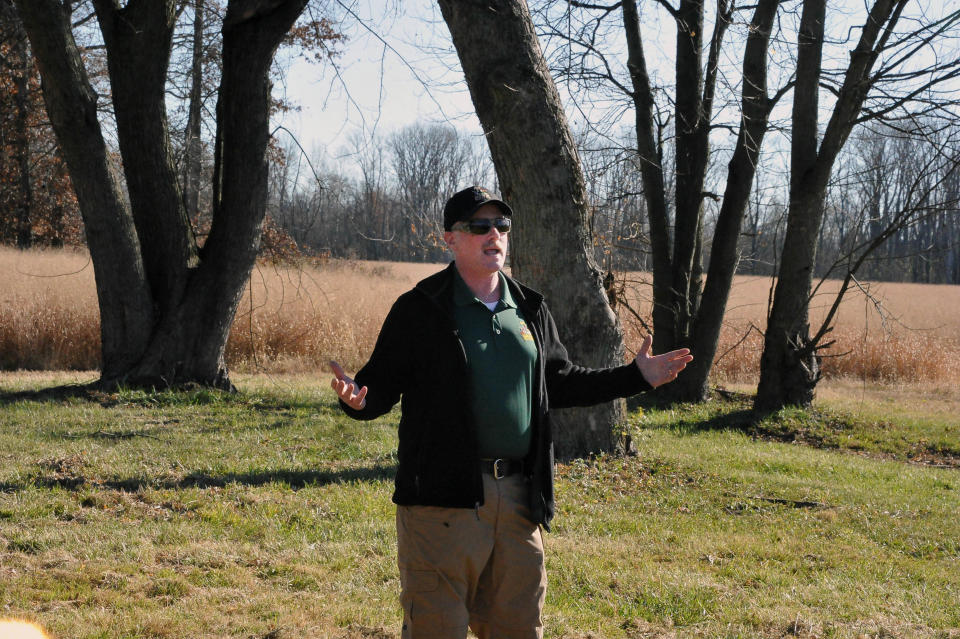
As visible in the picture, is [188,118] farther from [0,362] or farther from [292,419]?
[292,419]

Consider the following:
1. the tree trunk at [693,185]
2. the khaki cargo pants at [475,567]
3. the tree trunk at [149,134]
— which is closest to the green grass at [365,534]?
the khaki cargo pants at [475,567]

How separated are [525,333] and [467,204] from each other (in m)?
0.52

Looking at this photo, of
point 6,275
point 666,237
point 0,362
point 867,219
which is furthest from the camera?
point 6,275

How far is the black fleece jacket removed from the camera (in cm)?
292

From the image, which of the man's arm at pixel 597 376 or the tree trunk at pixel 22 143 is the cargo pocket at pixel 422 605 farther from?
the tree trunk at pixel 22 143

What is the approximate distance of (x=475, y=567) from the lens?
2.95 m

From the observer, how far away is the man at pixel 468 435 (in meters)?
2.92

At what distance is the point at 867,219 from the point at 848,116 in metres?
1.58

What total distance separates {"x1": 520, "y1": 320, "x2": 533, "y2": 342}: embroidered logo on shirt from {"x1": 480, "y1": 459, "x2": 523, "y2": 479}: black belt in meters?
0.44

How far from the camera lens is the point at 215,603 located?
4422 millimetres

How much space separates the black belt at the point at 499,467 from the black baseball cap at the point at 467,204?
34.3 inches

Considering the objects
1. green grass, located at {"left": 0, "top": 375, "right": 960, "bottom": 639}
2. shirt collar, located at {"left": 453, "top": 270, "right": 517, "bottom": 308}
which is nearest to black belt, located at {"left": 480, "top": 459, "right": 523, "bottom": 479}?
shirt collar, located at {"left": 453, "top": 270, "right": 517, "bottom": 308}

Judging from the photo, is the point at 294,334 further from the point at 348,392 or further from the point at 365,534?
the point at 348,392

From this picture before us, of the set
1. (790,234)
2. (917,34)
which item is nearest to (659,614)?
(790,234)
